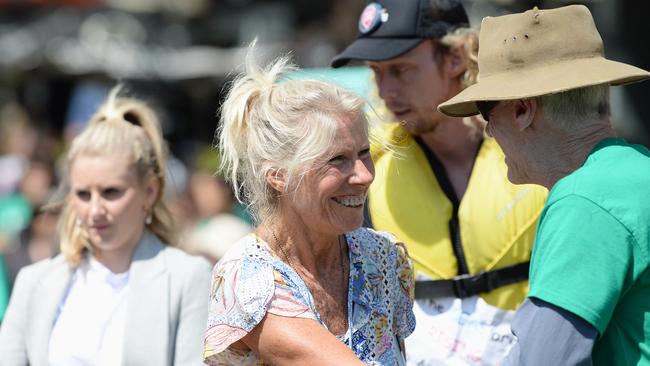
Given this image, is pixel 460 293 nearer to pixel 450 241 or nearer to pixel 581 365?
pixel 450 241

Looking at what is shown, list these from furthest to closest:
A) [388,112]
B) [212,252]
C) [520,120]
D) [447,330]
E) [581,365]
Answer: [212,252] → [388,112] → [447,330] → [520,120] → [581,365]

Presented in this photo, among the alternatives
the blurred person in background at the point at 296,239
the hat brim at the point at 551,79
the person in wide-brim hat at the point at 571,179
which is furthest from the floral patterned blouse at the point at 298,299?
the hat brim at the point at 551,79

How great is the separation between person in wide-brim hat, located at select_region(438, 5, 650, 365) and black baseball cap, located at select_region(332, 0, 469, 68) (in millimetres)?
1141

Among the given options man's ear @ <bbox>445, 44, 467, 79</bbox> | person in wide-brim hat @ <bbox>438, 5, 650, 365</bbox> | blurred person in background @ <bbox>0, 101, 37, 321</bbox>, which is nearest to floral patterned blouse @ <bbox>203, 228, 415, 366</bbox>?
person in wide-brim hat @ <bbox>438, 5, 650, 365</bbox>

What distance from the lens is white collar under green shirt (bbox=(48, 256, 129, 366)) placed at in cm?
385

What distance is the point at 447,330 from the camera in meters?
3.74

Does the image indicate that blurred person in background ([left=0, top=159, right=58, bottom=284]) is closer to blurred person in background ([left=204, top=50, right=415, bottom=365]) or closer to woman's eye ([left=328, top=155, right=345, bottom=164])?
blurred person in background ([left=204, top=50, right=415, bottom=365])

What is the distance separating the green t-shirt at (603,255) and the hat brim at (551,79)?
212mm

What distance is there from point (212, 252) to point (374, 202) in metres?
3.49

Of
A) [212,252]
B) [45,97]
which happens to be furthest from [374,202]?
[45,97]

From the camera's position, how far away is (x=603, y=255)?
233 cm

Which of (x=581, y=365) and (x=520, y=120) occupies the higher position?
(x=520, y=120)

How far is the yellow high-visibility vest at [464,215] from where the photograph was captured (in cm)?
377

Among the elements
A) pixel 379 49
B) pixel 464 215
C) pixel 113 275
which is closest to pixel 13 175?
pixel 113 275
